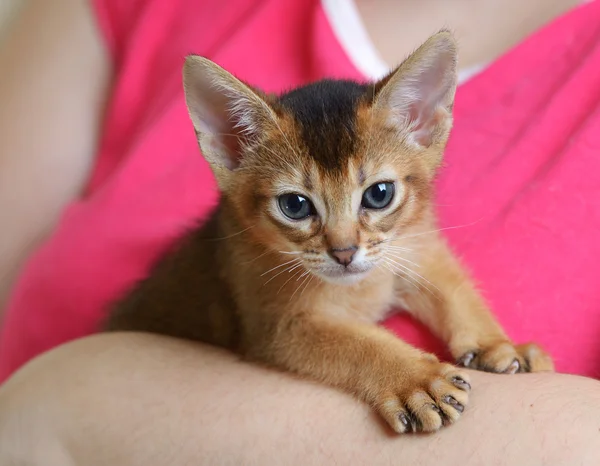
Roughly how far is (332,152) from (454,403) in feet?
1.37

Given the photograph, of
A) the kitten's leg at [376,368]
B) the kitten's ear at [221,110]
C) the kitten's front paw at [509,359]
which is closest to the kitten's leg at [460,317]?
the kitten's front paw at [509,359]

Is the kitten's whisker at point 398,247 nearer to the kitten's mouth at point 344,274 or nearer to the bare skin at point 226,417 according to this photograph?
the kitten's mouth at point 344,274

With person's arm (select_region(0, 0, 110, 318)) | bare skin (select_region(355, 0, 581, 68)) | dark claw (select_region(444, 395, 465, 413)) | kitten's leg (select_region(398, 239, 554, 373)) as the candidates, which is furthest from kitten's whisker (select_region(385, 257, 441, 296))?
person's arm (select_region(0, 0, 110, 318))

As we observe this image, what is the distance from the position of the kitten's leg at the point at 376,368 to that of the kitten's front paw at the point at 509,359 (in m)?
0.11

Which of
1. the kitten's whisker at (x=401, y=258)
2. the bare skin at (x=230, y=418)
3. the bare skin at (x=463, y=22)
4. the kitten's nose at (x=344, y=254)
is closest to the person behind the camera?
the bare skin at (x=230, y=418)

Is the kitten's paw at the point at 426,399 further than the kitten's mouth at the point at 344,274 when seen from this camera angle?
No

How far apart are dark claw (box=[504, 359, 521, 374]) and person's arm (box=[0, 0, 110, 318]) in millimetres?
1179

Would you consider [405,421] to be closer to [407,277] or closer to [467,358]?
[467,358]

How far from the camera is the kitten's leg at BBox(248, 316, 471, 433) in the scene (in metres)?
0.82

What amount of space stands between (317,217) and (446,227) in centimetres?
32

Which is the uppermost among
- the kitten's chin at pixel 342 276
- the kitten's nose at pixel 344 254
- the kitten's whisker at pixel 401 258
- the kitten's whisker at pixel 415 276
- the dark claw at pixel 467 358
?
the kitten's nose at pixel 344 254

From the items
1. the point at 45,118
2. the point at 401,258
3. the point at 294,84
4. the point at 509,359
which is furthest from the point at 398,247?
the point at 45,118

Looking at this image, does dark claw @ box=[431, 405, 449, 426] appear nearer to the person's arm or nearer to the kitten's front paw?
the kitten's front paw

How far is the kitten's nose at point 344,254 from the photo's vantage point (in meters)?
0.93
